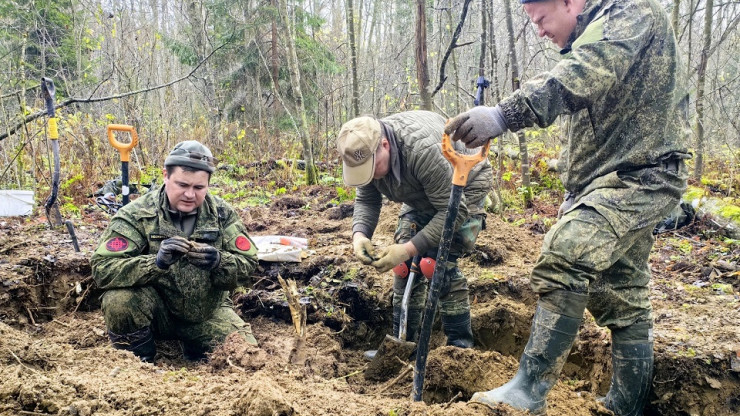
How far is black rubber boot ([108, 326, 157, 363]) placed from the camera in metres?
2.97

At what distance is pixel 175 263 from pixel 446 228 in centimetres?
190

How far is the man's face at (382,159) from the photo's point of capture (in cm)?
277

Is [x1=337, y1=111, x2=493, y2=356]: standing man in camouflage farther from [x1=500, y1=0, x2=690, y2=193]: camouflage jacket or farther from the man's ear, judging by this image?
[x1=500, y1=0, x2=690, y2=193]: camouflage jacket

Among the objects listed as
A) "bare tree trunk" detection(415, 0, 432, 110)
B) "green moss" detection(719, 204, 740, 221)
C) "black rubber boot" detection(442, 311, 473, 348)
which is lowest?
"black rubber boot" detection(442, 311, 473, 348)

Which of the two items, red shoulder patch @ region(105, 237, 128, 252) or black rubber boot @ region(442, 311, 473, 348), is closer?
red shoulder patch @ region(105, 237, 128, 252)

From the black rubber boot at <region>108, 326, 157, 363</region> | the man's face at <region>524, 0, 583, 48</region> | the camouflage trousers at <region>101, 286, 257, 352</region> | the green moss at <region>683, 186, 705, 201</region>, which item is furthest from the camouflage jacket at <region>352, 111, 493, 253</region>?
the green moss at <region>683, 186, 705, 201</region>

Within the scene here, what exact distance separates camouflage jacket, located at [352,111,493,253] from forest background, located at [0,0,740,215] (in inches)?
102

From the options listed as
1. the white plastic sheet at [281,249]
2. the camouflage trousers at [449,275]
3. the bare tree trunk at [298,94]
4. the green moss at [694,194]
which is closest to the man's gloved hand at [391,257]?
the camouflage trousers at [449,275]

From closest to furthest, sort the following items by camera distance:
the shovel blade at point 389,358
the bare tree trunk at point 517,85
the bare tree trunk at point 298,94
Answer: the shovel blade at point 389,358 → the bare tree trunk at point 517,85 → the bare tree trunk at point 298,94

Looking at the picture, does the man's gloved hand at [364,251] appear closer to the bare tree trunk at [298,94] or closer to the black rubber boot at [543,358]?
the black rubber boot at [543,358]

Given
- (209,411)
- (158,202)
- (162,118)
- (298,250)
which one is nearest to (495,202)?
(298,250)

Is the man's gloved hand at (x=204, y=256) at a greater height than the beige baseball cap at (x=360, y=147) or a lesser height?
lesser

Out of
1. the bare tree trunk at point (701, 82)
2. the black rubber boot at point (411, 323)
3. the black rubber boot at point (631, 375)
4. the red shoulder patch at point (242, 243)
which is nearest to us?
the black rubber boot at point (631, 375)

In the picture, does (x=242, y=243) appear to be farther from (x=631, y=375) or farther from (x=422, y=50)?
(x=422, y=50)
